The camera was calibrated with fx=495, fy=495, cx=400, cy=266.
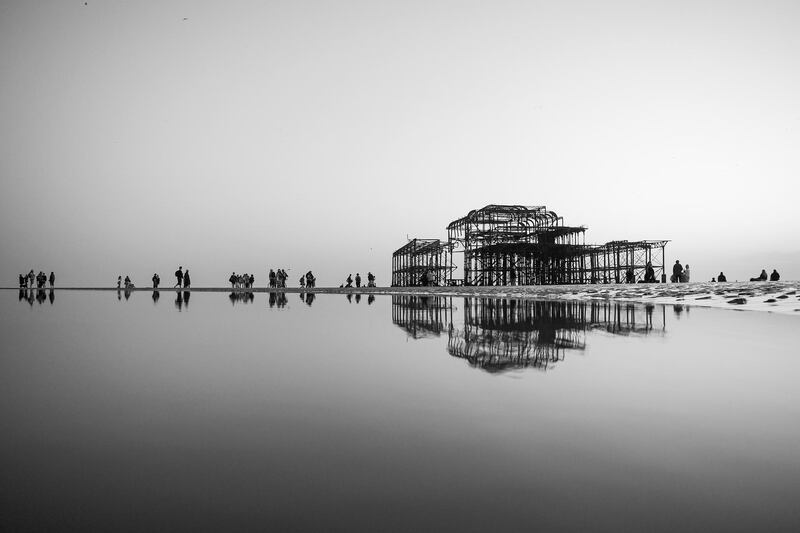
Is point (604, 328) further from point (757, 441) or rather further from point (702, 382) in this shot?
point (757, 441)

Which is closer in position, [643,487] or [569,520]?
[569,520]

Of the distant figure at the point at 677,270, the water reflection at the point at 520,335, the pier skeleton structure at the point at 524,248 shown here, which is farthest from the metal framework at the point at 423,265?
the water reflection at the point at 520,335

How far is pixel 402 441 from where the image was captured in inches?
78.6

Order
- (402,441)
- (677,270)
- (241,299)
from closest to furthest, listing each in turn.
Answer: (402,441)
(241,299)
(677,270)

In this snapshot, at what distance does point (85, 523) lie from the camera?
51.9 inches

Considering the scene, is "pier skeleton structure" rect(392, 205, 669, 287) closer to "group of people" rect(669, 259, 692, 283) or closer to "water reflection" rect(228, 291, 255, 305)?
"group of people" rect(669, 259, 692, 283)

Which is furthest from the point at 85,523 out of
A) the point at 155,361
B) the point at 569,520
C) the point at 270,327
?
the point at 270,327

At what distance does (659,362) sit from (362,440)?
2861 millimetres

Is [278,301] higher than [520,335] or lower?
higher

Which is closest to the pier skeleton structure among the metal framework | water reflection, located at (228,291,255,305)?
the metal framework

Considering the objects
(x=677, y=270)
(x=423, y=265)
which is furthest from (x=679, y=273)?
(x=423, y=265)

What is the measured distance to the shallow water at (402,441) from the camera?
4.56 ft

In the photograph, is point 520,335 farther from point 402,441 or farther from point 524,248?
point 524,248

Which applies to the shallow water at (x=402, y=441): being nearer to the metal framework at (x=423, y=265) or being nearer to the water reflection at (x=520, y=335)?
the water reflection at (x=520, y=335)
